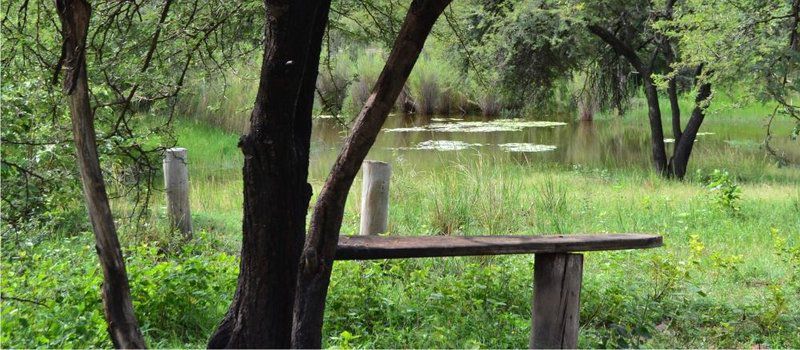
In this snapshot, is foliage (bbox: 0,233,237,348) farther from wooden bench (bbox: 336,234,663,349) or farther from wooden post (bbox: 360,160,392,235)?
wooden post (bbox: 360,160,392,235)

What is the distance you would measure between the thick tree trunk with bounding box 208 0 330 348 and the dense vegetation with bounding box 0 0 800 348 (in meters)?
0.48

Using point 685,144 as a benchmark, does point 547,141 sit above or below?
below

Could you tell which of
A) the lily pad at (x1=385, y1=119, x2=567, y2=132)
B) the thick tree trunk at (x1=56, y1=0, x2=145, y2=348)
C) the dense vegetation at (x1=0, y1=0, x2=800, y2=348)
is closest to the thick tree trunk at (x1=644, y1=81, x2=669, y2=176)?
the dense vegetation at (x1=0, y1=0, x2=800, y2=348)

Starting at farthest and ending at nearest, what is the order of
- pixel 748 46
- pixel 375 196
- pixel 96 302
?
1. pixel 748 46
2. pixel 375 196
3. pixel 96 302

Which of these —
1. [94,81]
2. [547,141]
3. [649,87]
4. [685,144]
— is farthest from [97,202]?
[547,141]

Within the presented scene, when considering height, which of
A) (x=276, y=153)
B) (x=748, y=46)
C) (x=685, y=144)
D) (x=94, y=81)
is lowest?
(x=685, y=144)

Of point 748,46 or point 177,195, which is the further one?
point 748,46

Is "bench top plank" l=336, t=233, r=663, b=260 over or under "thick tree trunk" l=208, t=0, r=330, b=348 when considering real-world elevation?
under

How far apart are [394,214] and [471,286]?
390cm

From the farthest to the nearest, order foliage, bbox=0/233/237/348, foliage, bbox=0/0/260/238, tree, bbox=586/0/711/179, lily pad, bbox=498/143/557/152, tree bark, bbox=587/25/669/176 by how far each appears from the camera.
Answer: lily pad, bbox=498/143/557/152
tree bark, bbox=587/25/669/176
tree, bbox=586/0/711/179
foliage, bbox=0/0/260/238
foliage, bbox=0/233/237/348

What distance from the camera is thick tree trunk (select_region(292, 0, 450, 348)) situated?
4.26 meters

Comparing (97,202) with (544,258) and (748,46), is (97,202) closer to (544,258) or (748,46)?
(544,258)

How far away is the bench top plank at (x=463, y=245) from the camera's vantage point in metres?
4.91

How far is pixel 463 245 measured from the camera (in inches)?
196
